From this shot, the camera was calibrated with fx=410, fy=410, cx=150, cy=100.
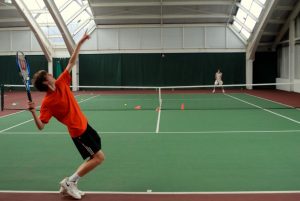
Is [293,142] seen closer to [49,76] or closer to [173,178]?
[173,178]

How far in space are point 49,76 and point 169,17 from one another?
2503 cm

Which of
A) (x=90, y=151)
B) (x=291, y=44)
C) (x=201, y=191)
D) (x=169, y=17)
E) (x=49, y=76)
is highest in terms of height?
(x=169, y=17)

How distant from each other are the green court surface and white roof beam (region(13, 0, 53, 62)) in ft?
39.5

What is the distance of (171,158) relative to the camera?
7.51 metres

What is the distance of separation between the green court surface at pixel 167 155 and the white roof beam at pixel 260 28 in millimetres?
10533

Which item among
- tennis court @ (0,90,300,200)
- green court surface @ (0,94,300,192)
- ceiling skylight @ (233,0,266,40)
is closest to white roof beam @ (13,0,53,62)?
green court surface @ (0,94,300,192)

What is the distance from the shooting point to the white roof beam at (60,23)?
2313 centimetres

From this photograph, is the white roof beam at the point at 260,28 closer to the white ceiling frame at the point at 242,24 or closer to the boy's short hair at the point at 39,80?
the white ceiling frame at the point at 242,24

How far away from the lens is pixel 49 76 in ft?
16.0

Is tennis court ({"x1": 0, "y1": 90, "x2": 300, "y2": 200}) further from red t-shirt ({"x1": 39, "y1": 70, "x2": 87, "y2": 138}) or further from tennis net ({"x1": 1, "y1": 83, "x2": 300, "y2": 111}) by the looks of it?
tennis net ({"x1": 1, "y1": 83, "x2": 300, "y2": 111})

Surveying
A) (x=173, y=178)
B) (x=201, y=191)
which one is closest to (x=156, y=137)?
(x=173, y=178)

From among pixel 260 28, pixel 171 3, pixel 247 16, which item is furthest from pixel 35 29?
pixel 260 28

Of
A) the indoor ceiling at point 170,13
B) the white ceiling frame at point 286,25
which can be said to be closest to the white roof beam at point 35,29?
the indoor ceiling at point 170,13

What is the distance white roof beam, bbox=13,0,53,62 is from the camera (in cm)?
2369
